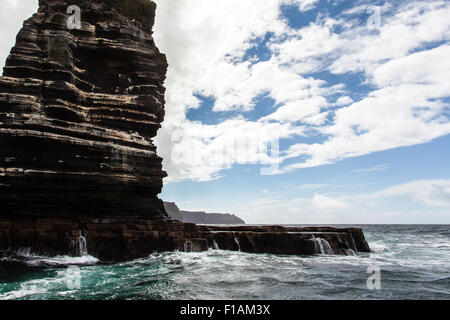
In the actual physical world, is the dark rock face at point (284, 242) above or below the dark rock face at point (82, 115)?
below

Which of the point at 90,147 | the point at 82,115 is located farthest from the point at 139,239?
the point at 82,115

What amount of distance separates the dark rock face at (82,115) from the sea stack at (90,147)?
7 centimetres

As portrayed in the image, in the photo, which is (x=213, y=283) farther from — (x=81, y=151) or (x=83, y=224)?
(x=81, y=151)

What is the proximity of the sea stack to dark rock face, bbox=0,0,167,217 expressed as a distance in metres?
0.07

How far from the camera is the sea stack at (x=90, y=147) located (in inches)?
719

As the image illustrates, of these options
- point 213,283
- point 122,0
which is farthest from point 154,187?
point 122,0

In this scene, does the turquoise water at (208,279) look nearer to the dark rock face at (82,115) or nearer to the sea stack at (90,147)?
the sea stack at (90,147)

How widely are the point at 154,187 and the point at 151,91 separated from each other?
8728 millimetres

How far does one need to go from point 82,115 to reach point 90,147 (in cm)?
309

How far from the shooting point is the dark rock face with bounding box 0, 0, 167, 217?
18.8m

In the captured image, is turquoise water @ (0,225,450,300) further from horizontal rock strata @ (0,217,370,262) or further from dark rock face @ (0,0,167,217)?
dark rock face @ (0,0,167,217)

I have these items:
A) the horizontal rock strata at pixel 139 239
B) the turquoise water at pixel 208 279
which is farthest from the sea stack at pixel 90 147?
the turquoise water at pixel 208 279

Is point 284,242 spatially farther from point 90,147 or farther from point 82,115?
point 82,115

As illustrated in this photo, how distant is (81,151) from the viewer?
20.1 m
